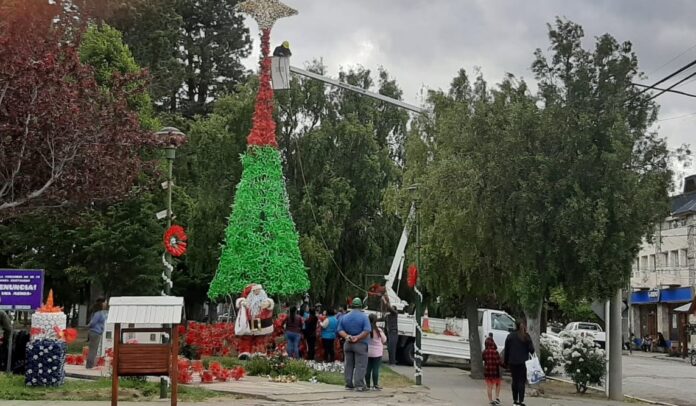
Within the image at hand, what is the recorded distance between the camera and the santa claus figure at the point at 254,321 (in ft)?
70.8

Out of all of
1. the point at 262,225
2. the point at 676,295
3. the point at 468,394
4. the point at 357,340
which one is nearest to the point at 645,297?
the point at 676,295

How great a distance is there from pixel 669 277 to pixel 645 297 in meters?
3.75

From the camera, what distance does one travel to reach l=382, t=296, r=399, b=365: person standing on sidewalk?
25.4m

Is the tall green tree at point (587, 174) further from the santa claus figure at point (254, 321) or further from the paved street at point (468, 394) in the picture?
the santa claus figure at point (254, 321)

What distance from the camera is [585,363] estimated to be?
62.4 feet

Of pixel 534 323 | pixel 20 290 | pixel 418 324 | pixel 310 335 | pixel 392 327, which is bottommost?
pixel 310 335

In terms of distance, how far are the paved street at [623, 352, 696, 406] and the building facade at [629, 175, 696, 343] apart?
16.1m

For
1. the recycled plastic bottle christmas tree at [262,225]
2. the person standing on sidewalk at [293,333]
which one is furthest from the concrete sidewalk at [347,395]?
the recycled plastic bottle christmas tree at [262,225]

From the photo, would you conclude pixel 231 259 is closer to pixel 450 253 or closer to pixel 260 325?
pixel 260 325

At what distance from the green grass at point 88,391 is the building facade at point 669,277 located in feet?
131

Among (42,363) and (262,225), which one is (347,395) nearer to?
(42,363)

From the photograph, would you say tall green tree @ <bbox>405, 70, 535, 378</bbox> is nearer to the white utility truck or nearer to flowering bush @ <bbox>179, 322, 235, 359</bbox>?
the white utility truck

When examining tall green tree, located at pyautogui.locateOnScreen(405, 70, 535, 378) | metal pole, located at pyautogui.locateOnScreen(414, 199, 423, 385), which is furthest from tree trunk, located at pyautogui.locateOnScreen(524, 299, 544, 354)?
metal pole, located at pyautogui.locateOnScreen(414, 199, 423, 385)

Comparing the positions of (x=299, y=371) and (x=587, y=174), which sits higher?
(x=587, y=174)
